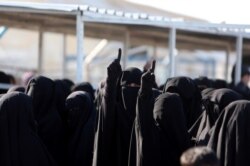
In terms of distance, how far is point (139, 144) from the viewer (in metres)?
4.70

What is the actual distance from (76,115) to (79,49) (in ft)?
6.52

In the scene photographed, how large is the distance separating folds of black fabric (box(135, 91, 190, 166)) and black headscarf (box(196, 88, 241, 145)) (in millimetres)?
306

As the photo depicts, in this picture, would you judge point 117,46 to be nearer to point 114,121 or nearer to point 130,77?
point 130,77

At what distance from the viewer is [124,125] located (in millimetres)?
5188

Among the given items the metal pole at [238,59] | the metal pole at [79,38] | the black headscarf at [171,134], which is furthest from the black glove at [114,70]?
the metal pole at [238,59]

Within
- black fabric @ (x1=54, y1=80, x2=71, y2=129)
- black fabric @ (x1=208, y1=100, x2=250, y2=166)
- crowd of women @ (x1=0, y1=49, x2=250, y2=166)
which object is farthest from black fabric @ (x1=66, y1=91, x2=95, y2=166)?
black fabric @ (x1=208, y1=100, x2=250, y2=166)

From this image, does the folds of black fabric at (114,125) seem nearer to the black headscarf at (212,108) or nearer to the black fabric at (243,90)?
the black headscarf at (212,108)

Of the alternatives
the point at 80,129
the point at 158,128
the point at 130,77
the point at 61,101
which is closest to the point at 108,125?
the point at 158,128

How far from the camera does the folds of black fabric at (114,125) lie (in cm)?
499

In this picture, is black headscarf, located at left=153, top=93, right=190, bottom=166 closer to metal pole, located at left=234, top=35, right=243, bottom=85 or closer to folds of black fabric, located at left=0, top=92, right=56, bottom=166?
folds of black fabric, located at left=0, top=92, right=56, bottom=166

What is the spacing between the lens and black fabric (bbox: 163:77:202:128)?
5800 millimetres

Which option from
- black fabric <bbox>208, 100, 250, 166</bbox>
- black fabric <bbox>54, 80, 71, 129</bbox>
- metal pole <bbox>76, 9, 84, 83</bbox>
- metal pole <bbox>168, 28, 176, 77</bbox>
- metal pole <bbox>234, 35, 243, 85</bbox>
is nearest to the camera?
black fabric <bbox>208, 100, 250, 166</bbox>

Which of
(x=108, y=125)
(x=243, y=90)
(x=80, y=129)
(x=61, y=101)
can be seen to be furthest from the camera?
(x=243, y=90)

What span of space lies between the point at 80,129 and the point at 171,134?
42.0 inches
